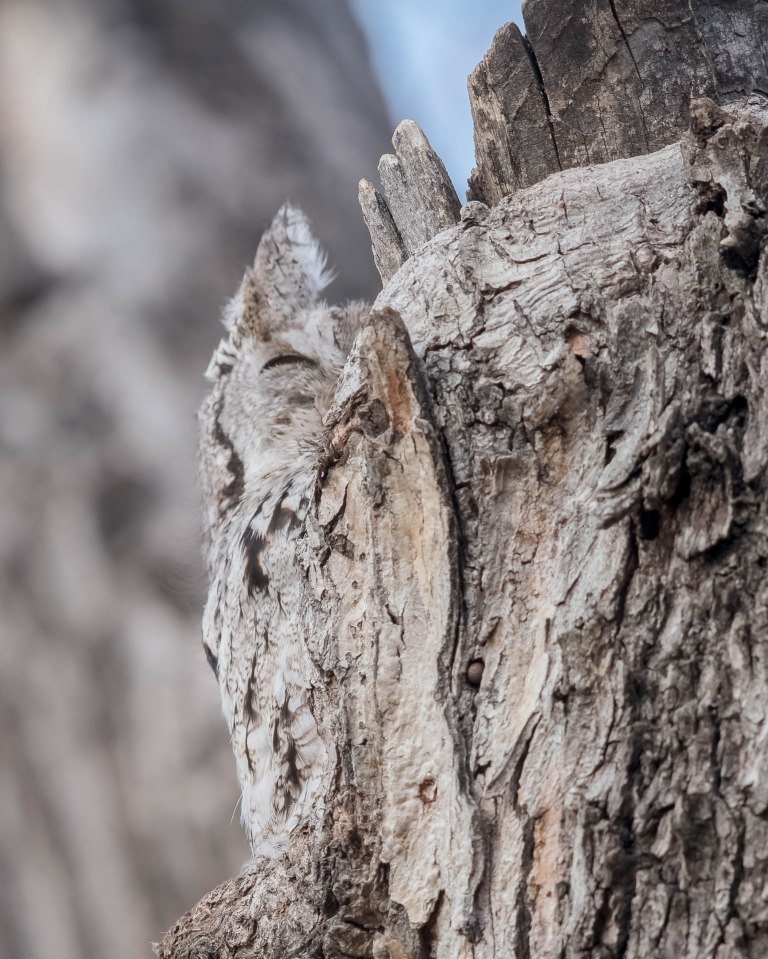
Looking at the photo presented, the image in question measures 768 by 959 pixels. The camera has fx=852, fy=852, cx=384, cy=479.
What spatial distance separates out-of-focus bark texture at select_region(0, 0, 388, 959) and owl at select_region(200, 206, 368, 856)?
19 cm

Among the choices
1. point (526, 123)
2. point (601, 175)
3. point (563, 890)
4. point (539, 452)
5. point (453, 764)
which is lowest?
point (563, 890)

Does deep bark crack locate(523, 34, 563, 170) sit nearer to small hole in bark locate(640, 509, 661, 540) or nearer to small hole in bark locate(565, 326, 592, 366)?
small hole in bark locate(565, 326, 592, 366)

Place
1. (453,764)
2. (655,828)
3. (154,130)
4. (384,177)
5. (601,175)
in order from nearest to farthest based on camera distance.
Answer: (655,828) < (453,764) < (601,175) < (384,177) < (154,130)

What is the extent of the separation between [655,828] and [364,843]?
26cm

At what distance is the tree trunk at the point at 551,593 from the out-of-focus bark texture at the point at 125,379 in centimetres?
87

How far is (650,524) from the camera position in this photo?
0.63 metres

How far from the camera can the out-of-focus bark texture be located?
171cm

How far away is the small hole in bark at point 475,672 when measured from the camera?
701mm

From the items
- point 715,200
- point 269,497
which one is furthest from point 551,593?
point 269,497

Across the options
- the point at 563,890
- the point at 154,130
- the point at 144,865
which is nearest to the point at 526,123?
the point at 563,890

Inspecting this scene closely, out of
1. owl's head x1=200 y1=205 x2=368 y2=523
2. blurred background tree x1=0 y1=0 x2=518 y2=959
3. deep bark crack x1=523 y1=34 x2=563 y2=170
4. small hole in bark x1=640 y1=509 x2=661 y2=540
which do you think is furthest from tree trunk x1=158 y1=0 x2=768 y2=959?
blurred background tree x1=0 y1=0 x2=518 y2=959

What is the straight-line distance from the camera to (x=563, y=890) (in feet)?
1.94

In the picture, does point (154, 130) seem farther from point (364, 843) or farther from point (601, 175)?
point (364, 843)

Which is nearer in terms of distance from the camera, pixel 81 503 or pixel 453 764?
pixel 453 764
